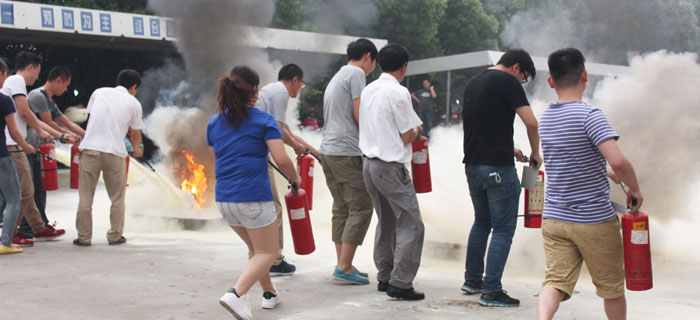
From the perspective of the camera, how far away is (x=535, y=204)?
4359mm

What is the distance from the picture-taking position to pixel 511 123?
14.1 feet

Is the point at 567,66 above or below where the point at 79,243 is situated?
above

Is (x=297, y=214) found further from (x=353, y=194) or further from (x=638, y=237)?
(x=638, y=237)

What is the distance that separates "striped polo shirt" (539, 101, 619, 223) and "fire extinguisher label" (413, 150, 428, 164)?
151cm

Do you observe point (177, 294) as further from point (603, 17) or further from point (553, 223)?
point (603, 17)

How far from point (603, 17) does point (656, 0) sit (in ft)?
11.6

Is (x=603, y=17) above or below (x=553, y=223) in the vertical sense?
above

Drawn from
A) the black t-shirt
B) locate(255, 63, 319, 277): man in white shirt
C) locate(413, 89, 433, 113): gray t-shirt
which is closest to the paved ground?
locate(255, 63, 319, 277): man in white shirt

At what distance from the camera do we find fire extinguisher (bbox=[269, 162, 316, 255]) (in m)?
4.25

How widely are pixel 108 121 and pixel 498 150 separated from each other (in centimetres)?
381

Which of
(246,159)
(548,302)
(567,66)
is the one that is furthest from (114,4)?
(548,302)

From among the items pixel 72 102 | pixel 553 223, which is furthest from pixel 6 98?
pixel 72 102

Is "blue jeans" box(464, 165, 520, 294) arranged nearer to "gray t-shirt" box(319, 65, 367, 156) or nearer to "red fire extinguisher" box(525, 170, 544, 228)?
"red fire extinguisher" box(525, 170, 544, 228)

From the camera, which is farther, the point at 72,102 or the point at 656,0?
the point at 656,0
